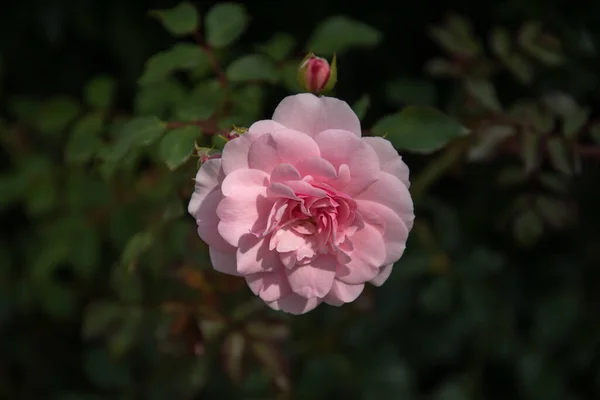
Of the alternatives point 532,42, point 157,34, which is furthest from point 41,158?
point 532,42

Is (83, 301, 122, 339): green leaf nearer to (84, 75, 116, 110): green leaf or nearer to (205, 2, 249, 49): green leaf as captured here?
(84, 75, 116, 110): green leaf

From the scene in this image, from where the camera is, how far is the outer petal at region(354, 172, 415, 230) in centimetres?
84

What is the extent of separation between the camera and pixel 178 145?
3.22 ft

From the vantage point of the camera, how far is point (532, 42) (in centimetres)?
133

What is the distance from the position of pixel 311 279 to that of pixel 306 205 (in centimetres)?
9

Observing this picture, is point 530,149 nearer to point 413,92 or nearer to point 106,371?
point 413,92

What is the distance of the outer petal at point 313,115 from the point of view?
33.7 inches

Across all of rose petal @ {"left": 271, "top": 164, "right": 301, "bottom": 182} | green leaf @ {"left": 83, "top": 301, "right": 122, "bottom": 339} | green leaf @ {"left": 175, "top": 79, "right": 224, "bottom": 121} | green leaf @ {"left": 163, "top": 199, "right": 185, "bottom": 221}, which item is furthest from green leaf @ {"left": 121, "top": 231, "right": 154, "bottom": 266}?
green leaf @ {"left": 83, "top": 301, "right": 122, "bottom": 339}

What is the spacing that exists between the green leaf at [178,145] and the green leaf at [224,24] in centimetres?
23

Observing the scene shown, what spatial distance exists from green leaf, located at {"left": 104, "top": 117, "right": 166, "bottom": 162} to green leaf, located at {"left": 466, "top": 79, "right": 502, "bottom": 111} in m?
0.60

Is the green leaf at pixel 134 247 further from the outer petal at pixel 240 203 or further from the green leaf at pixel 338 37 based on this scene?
the green leaf at pixel 338 37

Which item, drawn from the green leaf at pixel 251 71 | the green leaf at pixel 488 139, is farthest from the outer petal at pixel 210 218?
the green leaf at pixel 488 139

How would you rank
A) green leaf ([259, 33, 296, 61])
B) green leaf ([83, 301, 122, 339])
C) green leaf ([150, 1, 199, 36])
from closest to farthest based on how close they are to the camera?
green leaf ([150, 1, 199, 36]) < green leaf ([259, 33, 296, 61]) < green leaf ([83, 301, 122, 339])

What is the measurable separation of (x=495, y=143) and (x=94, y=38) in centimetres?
103
